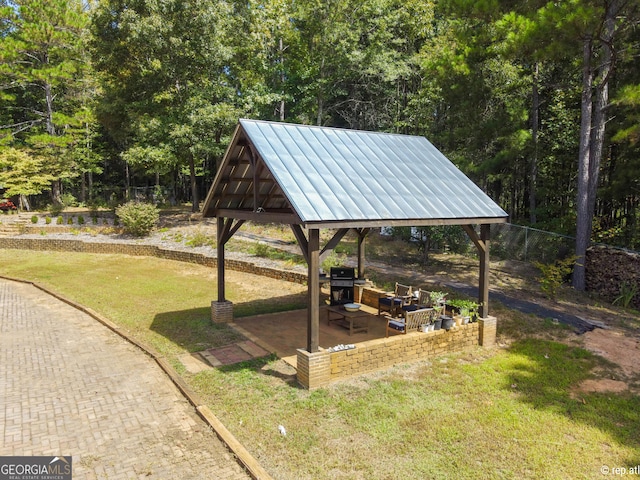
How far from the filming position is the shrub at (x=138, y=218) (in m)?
21.4

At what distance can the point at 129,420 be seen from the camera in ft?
20.0

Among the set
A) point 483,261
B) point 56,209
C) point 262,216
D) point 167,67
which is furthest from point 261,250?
point 56,209

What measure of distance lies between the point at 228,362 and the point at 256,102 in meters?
19.4

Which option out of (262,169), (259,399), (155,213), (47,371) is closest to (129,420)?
(259,399)

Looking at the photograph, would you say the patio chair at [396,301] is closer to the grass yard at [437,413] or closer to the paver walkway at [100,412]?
the grass yard at [437,413]

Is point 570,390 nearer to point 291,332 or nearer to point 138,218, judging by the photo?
point 291,332

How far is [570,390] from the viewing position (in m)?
7.29

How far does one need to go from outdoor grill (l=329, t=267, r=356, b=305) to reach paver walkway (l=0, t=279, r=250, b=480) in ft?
16.5

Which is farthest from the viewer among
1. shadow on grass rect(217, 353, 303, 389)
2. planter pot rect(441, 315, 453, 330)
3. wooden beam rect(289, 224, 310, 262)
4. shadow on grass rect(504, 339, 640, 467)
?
planter pot rect(441, 315, 453, 330)

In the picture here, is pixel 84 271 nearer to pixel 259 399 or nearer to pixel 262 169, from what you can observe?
pixel 262 169

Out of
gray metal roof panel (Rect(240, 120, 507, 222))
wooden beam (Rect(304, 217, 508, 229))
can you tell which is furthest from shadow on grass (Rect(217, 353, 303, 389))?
gray metal roof panel (Rect(240, 120, 507, 222))

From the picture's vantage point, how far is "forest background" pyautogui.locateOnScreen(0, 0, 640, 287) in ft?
46.1

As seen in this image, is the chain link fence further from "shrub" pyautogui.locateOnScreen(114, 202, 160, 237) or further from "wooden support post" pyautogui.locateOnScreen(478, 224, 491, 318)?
"shrub" pyautogui.locateOnScreen(114, 202, 160, 237)

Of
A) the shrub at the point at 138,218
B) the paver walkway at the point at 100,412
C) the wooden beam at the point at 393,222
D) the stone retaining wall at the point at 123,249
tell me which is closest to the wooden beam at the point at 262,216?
the wooden beam at the point at 393,222
